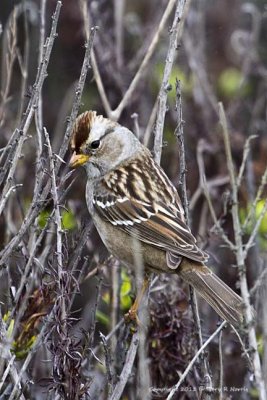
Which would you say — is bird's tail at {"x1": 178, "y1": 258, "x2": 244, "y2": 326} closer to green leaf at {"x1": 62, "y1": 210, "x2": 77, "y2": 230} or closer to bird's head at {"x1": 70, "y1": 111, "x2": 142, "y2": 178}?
bird's head at {"x1": 70, "y1": 111, "x2": 142, "y2": 178}

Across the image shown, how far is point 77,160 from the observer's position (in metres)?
4.40

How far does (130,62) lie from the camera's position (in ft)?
21.7

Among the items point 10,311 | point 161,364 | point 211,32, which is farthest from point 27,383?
point 211,32

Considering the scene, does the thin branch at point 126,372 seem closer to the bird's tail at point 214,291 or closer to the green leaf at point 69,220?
the bird's tail at point 214,291

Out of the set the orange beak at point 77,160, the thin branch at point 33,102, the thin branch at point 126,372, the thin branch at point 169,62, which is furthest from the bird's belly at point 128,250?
the thin branch at point 33,102

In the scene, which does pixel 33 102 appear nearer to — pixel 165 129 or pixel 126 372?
pixel 126 372

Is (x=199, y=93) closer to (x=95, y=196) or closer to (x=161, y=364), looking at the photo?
(x=95, y=196)

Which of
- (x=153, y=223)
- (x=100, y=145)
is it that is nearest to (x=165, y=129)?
(x=100, y=145)

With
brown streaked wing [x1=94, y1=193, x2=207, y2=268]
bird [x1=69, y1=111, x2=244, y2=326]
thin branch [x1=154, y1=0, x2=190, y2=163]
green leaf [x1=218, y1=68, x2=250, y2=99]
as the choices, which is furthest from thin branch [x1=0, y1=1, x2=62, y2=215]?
green leaf [x1=218, y1=68, x2=250, y2=99]

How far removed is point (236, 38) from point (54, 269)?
4048mm

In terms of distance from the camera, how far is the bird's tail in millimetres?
3760

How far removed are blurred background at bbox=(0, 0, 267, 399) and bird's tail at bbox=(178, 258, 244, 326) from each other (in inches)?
7.5

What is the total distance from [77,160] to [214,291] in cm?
102

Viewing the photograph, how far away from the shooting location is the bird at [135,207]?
4043 millimetres
